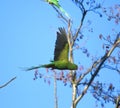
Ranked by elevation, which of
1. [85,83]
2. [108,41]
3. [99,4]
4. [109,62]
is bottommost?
[85,83]

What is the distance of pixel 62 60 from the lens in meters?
6.15

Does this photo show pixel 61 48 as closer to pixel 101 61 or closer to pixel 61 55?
pixel 61 55

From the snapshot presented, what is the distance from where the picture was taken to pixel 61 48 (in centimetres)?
648

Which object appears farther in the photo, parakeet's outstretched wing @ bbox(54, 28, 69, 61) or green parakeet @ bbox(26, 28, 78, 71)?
parakeet's outstretched wing @ bbox(54, 28, 69, 61)

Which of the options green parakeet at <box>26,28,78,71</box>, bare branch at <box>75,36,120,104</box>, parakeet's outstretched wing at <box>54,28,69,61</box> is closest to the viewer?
green parakeet at <box>26,28,78,71</box>

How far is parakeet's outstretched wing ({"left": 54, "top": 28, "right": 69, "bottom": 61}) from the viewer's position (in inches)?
247

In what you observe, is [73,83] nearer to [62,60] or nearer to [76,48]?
[76,48]

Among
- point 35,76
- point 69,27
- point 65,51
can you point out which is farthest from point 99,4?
point 65,51

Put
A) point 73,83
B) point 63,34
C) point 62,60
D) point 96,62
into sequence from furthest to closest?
point 96,62
point 73,83
point 63,34
point 62,60

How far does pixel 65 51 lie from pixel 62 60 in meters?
0.38

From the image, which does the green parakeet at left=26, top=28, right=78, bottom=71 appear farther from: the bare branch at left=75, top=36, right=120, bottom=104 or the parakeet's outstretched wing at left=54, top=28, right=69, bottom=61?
the bare branch at left=75, top=36, right=120, bottom=104

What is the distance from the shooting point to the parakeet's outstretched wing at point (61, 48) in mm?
6285

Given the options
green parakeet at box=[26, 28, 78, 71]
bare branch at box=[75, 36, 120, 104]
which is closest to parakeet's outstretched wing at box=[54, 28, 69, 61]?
green parakeet at box=[26, 28, 78, 71]

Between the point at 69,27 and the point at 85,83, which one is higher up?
the point at 69,27
